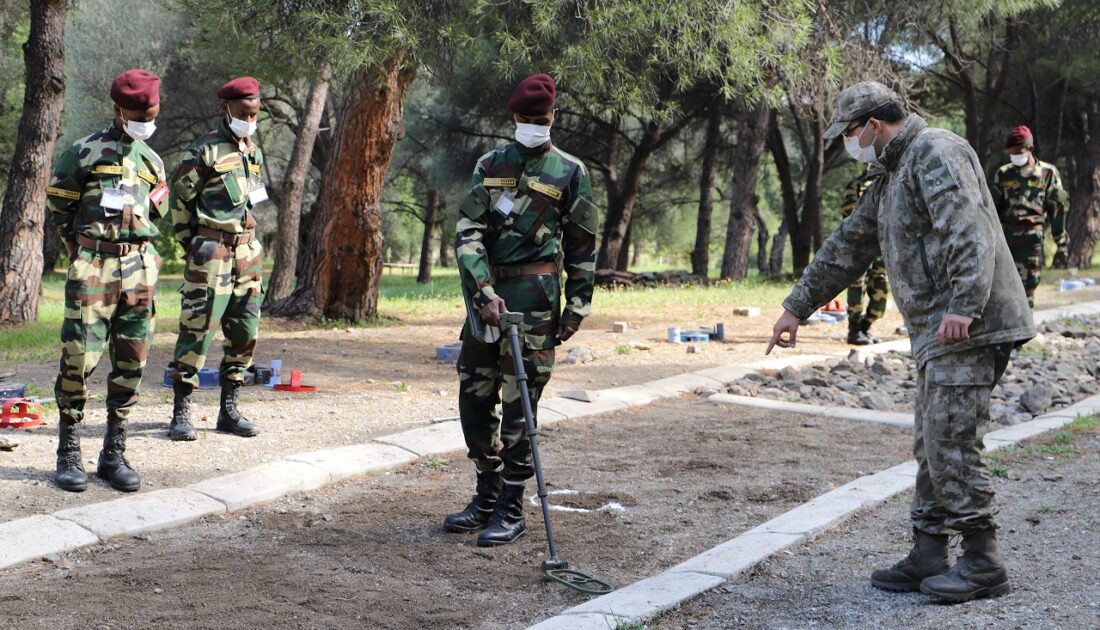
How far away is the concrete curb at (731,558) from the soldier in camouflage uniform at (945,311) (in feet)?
1.91

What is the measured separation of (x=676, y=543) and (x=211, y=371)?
4777mm

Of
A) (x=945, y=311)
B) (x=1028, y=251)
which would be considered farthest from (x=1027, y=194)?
(x=945, y=311)

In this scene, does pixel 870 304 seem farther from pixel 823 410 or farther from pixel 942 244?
pixel 942 244

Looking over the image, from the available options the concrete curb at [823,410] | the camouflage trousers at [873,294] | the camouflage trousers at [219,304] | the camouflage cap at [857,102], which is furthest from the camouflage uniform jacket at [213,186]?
the camouflage trousers at [873,294]

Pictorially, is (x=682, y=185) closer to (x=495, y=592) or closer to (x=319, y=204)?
(x=319, y=204)

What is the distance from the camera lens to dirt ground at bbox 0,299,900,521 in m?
5.89

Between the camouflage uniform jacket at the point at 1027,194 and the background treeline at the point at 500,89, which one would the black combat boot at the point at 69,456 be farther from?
the camouflage uniform jacket at the point at 1027,194

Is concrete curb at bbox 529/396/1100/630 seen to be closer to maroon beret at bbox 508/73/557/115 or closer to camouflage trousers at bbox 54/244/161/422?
maroon beret at bbox 508/73/557/115

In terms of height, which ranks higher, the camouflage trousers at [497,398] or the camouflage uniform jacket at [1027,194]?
the camouflage uniform jacket at [1027,194]

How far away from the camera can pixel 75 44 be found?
26562 millimetres

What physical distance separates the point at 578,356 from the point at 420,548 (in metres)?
5.99

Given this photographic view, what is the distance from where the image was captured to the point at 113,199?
5.49 meters

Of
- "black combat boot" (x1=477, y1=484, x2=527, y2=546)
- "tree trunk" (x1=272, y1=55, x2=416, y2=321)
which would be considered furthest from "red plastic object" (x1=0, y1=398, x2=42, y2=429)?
"tree trunk" (x1=272, y1=55, x2=416, y2=321)

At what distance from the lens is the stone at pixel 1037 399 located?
8.37 metres
